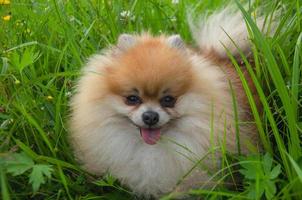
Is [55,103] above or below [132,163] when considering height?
above

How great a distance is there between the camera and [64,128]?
2.65 m

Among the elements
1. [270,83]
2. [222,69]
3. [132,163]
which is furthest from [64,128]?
[270,83]

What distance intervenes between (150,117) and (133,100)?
135 mm

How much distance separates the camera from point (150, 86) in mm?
2256

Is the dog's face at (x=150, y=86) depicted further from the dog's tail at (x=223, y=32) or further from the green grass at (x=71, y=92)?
the dog's tail at (x=223, y=32)

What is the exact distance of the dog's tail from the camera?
2.94 metres

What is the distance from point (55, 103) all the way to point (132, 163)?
615mm

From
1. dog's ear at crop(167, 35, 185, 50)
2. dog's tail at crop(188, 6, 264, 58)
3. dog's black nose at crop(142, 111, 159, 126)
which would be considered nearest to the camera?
dog's black nose at crop(142, 111, 159, 126)

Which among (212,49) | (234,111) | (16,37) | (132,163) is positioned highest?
(16,37)

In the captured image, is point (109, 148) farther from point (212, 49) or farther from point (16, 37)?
point (16, 37)

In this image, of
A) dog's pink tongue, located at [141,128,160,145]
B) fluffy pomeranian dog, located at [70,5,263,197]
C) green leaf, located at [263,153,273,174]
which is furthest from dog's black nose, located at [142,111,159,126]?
green leaf, located at [263,153,273,174]

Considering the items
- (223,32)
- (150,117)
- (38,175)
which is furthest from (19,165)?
(223,32)

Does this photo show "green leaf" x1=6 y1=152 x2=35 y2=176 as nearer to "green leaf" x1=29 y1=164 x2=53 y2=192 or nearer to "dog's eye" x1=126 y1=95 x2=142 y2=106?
"green leaf" x1=29 y1=164 x2=53 y2=192

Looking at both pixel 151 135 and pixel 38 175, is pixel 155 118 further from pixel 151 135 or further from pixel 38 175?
pixel 38 175
